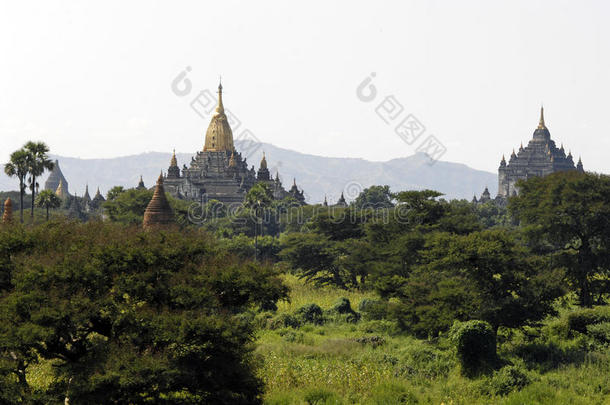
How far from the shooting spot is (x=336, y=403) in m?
21.7

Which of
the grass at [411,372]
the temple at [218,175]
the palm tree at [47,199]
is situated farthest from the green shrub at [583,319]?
the temple at [218,175]

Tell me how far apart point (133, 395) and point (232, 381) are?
8.76 feet

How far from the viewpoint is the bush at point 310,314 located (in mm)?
36188

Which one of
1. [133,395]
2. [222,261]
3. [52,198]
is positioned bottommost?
[133,395]

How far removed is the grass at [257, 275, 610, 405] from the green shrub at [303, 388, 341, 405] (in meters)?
0.03

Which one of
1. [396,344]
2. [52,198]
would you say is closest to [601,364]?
[396,344]

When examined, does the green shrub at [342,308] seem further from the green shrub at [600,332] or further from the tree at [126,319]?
the tree at [126,319]

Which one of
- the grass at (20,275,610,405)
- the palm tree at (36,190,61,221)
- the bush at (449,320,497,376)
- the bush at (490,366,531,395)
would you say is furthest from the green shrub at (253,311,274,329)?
the palm tree at (36,190,61,221)

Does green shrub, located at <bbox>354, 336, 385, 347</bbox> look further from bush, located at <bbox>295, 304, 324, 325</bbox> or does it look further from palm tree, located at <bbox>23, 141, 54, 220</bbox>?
palm tree, located at <bbox>23, 141, 54, 220</bbox>

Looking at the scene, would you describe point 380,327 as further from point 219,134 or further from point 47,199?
point 219,134

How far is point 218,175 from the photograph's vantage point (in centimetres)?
12794

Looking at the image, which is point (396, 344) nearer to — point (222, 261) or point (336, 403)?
point (336, 403)

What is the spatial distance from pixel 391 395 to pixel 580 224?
19129mm

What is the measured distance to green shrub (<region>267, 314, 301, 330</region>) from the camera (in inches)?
1389
